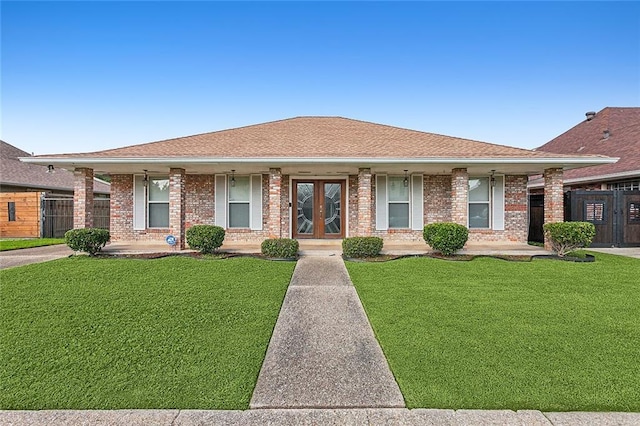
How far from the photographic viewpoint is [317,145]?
10828 mm

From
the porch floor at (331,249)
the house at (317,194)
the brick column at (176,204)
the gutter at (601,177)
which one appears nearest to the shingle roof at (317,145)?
the house at (317,194)

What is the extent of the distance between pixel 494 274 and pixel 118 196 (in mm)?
12356

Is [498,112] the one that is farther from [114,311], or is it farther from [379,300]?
[114,311]

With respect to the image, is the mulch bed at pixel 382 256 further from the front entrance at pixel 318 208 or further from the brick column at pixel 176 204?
the front entrance at pixel 318 208

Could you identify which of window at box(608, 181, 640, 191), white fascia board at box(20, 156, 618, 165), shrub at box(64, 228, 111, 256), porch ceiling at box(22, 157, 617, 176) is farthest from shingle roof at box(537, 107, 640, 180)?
shrub at box(64, 228, 111, 256)

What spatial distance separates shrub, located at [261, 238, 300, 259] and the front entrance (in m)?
3.52

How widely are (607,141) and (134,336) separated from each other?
870 inches

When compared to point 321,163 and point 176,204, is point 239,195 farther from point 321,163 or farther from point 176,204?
point 321,163

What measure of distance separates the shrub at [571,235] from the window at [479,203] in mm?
2819

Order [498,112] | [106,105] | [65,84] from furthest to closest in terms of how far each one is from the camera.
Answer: [498,112] → [106,105] → [65,84]

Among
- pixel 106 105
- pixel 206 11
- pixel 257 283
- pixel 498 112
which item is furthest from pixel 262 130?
pixel 498 112

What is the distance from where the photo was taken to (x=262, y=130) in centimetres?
1343

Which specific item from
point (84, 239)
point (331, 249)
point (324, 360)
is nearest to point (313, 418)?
point (324, 360)

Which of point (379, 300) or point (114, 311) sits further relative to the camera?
point (379, 300)
